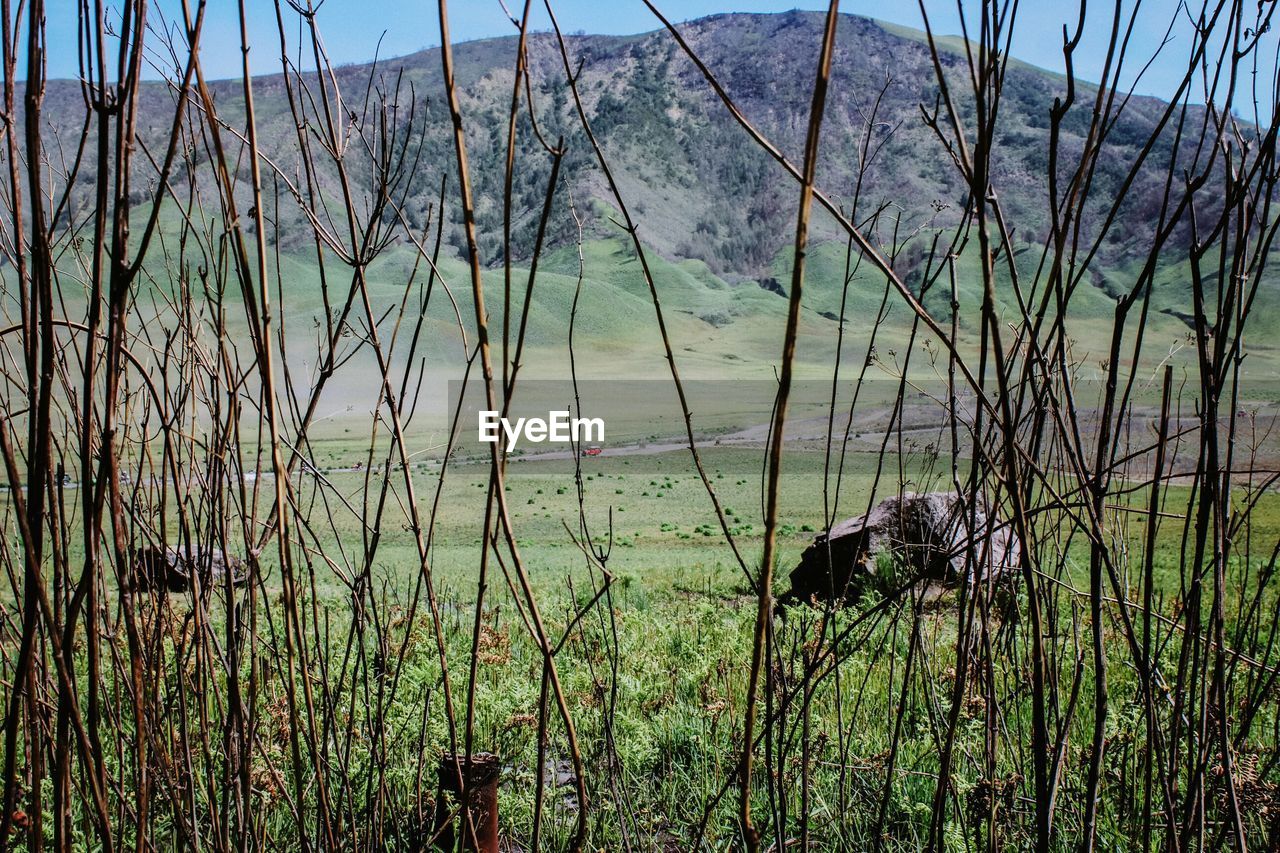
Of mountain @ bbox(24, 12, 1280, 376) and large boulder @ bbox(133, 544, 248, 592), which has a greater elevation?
mountain @ bbox(24, 12, 1280, 376)

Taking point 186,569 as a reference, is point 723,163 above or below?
above

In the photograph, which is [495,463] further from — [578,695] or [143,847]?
[578,695]

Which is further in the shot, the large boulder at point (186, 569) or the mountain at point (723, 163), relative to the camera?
the mountain at point (723, 163)

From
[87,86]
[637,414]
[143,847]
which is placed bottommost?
[637,414]

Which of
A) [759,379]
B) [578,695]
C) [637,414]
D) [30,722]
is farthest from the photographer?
[759,379]

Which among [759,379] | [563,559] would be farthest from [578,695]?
[759,379]

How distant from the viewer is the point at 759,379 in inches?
1057

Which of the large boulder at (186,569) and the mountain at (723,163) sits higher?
the mountain at (723,163)

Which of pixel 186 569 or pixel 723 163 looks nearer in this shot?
pixel 186 569

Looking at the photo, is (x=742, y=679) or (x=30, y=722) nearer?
(x=30, y=722)

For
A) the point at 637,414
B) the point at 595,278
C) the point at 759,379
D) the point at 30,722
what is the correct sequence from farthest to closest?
the point at 595,278
the point at 759,379
the point at 637,414
the point at 30,722

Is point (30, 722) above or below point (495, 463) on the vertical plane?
below

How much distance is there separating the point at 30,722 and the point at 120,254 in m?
0.73

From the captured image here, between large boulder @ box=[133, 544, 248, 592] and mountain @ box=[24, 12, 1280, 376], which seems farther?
mountain @ box=[24, 12, 1280, 376]
